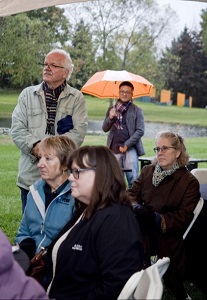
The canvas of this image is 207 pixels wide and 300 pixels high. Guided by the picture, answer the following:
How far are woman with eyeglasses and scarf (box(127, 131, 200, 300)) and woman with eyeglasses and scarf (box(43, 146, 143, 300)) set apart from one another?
0.96 meters

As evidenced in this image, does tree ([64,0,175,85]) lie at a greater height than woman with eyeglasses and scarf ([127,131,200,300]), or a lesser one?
greater

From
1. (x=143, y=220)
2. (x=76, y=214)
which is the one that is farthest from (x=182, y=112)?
(x=76, y=214)

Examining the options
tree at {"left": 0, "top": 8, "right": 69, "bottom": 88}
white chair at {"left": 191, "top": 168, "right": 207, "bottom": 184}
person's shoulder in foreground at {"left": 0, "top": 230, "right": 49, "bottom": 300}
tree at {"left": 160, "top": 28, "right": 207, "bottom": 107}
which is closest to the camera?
person's shoulder in foreground at {"left": 0, "top": 230, "right": 49, "bottom": 300}

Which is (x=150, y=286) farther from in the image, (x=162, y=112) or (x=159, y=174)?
(x=162, y=112)

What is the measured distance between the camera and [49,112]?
3.62 metres

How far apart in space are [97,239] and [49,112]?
70.7 inches

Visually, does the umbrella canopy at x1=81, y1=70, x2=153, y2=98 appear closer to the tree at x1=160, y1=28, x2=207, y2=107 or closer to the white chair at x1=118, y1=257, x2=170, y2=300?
the tree at x1=160, y1=28, x2=207, y2=107

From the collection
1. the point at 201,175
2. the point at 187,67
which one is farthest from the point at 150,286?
the point at 187,67

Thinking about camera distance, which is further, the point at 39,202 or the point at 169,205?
the point at 169,205

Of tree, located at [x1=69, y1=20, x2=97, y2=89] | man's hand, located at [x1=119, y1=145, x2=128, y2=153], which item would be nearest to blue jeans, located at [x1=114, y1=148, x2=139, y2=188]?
man's hand, located at [x1=119, y1=145, x2=128, y2=153]

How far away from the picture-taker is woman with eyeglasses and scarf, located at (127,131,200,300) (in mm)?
3168

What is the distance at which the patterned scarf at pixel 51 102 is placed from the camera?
3617 millimetres

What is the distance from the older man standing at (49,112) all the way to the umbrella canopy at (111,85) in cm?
362

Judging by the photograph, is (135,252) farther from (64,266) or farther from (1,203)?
(1,203)
